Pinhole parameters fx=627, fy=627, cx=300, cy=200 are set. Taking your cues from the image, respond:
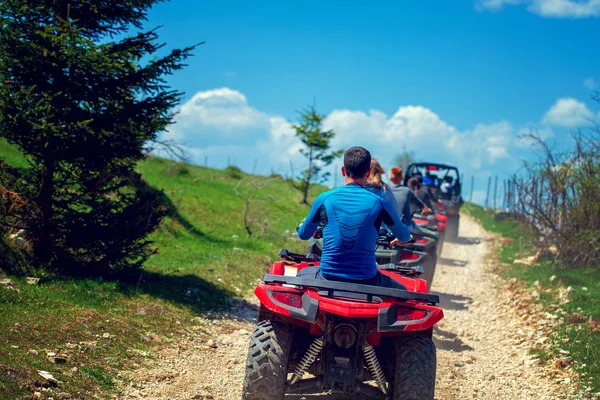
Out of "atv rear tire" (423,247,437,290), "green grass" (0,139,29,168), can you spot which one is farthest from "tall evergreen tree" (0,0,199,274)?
"green grass" (0,139,29,168)

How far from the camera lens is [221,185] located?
88.7 feet

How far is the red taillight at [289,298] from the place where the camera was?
434 centimetres

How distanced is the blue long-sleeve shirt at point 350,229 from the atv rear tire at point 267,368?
61 centimetres

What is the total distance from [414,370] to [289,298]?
1.02m

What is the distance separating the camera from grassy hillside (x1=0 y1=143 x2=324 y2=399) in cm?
549

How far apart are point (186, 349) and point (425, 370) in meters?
3.57

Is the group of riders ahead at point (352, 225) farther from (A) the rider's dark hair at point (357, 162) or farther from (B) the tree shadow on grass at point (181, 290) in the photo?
(B) the tree shadow on grass at point (181, 290)

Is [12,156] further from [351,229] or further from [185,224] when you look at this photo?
[351,229]

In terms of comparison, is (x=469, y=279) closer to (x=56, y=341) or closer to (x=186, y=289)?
(x=186, y=289)

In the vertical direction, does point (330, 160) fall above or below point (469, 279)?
above

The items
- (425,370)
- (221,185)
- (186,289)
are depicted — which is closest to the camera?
(425,370)

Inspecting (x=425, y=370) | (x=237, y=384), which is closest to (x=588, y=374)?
(x=425, y=370)

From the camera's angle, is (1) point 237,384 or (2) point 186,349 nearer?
(1) point 237,384

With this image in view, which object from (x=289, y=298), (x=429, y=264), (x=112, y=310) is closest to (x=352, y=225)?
(x=289, y=298)
